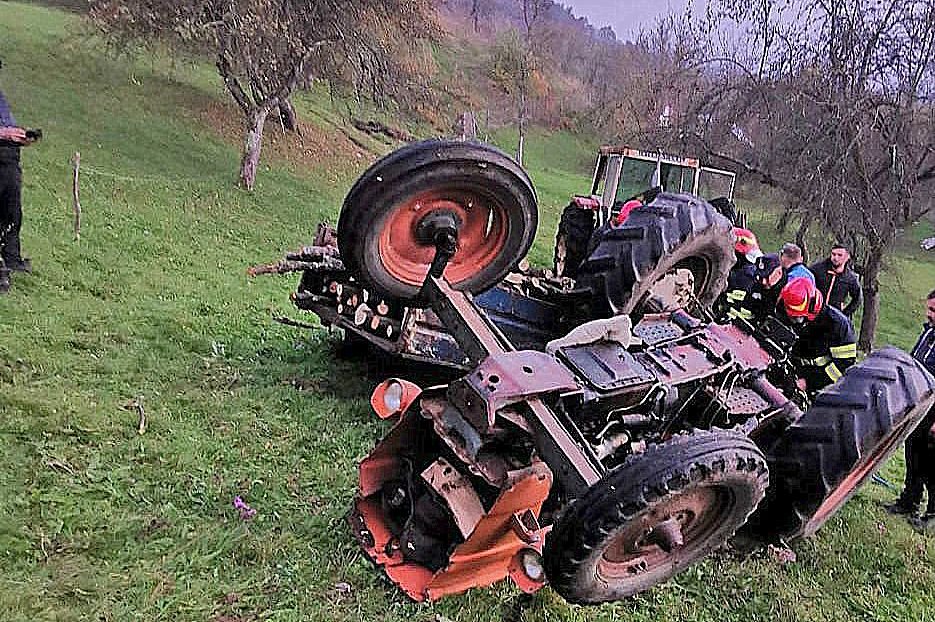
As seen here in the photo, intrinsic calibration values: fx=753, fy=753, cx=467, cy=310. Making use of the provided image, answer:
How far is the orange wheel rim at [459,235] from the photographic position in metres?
3.62

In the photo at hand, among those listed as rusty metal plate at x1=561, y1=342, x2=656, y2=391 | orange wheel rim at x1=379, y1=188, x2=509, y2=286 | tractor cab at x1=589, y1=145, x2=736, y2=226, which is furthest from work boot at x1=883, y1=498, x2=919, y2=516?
tractor cab at x1=589, y1=145, x2=736, y2=226

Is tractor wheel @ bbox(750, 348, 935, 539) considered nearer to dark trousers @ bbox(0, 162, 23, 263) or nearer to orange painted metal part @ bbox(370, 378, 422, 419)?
orange painted metal part @ bbox(370, 378, 422, 419)

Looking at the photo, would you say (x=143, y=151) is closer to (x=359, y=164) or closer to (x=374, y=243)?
(x=359, y=164)

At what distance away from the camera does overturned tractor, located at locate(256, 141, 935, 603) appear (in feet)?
8.93

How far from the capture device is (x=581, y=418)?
344 cm

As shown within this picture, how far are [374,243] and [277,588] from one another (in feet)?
5.43

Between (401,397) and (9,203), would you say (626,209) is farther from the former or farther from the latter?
(9,203)

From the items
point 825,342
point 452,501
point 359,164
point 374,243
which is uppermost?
point 374,243

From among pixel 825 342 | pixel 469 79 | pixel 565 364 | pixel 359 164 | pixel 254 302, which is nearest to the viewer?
pixel 565 364

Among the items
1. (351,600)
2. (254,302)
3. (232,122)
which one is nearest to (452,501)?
(351,600)

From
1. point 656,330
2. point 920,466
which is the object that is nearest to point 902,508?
point 920,466

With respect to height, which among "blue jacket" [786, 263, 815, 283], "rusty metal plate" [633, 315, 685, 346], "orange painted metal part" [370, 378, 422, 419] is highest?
"blue jacket" [786, 263, 815, 283]

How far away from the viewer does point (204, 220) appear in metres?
11.3

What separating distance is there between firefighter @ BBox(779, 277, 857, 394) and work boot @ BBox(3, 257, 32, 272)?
636cm
